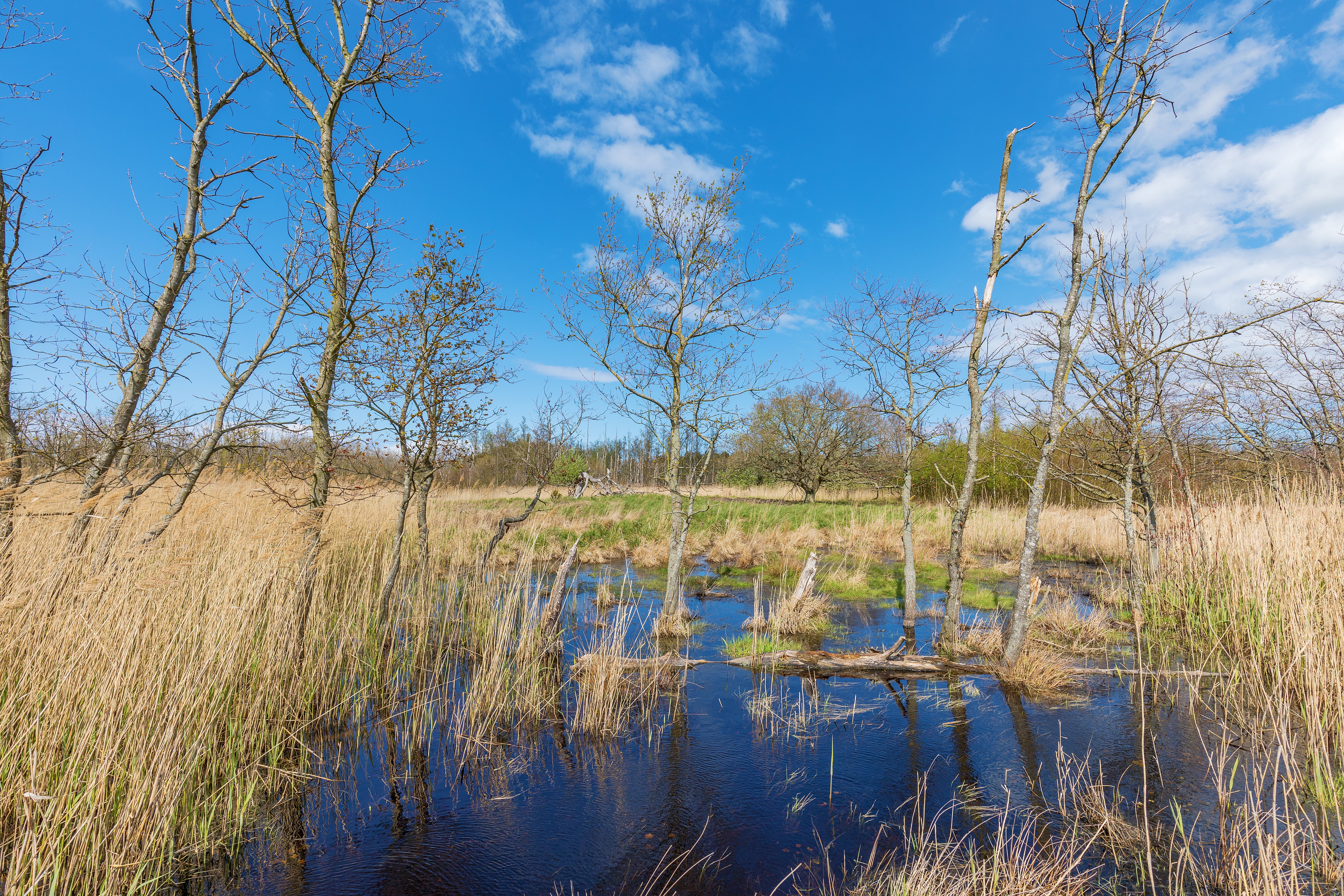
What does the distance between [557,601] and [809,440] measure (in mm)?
25431

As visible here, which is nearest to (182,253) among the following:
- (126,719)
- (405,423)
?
(405,423)

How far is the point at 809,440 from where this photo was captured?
31.3 metres

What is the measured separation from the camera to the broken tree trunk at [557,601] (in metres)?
7.76

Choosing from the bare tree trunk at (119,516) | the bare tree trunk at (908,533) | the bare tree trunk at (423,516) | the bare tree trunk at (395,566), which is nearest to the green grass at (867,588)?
the bare tree trunk at (908,533)

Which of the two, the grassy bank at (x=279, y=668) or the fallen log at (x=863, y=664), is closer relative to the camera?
the grassy bank at (x=279, y=668)

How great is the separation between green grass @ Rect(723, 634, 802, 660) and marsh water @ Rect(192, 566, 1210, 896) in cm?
88

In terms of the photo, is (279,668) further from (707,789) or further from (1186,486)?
(1186,486)

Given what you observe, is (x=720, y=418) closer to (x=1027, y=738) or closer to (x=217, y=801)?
(x=1027, y=738)

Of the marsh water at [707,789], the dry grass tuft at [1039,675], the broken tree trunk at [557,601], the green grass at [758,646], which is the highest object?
the broken tree trunk at [557,601]

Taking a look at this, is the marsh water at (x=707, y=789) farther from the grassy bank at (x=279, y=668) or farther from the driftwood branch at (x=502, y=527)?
the driftwood branch at (x=502, y=527)

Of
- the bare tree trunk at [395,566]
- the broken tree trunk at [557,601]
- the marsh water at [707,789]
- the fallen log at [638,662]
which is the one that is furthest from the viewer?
the broken tree trunk at [557,601]

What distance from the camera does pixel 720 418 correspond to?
9148 millimetres

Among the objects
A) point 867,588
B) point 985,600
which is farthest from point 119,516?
point 985,600

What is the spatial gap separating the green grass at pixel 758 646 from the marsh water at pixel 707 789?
88 cm
